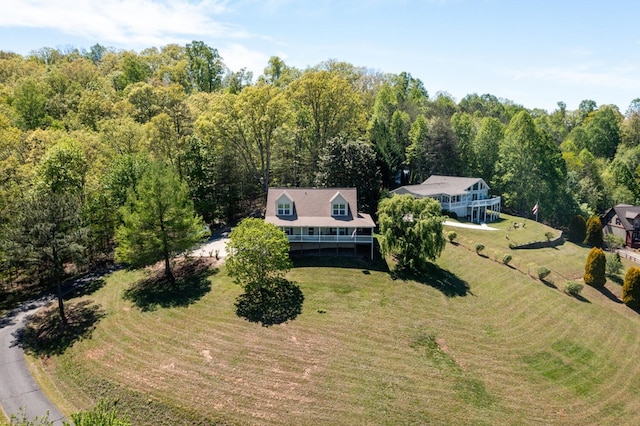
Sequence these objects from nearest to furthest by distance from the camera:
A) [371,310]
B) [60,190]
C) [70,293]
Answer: [371,310]
[70,293]
[60,190]

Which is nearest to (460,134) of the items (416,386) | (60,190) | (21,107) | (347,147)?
(347,147)

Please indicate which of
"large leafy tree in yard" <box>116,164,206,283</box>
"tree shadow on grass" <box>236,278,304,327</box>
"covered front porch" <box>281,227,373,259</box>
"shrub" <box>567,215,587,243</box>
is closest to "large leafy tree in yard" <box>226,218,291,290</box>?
"tree shadow on grass" <box>236,278,304,327</box>

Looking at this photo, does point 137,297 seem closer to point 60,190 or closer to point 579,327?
point 60,190

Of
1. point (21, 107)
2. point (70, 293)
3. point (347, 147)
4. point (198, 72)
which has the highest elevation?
point (198, 72)

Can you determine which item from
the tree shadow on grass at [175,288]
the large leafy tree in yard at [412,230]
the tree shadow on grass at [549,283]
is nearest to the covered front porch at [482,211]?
→ the tree shadow on grass at [549,283]

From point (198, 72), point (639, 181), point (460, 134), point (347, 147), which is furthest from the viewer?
point (198, 72)

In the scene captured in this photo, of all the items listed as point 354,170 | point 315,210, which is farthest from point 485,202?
point 315,210

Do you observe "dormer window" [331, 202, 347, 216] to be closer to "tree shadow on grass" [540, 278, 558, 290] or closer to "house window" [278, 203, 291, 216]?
"house window" [278, 203, 291, 216]
